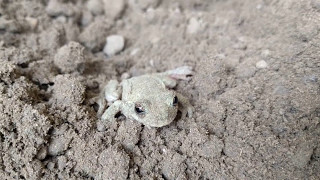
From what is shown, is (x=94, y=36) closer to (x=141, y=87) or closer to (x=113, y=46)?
(x=113, y=46)

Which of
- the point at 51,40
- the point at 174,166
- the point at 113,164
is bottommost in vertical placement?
the point at 174,166

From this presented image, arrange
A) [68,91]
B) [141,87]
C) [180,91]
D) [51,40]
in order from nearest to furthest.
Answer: [68,91] → [141,87] → [180,91] → [51,40]

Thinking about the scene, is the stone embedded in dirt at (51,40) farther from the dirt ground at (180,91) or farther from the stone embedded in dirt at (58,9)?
the stone embedded in dirt at (58,9)

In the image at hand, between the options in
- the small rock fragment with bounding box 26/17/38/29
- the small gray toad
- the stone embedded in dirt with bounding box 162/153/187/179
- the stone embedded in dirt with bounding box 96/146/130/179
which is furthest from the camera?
the small rock fragment with bounding box 26/17/38/29

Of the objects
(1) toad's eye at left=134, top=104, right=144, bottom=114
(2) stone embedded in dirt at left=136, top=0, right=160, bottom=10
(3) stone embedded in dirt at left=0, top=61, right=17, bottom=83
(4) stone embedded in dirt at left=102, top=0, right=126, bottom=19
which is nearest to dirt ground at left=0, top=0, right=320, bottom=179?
(3) stone embedded in dirt at left=0, top=61, right=17, bottom=83

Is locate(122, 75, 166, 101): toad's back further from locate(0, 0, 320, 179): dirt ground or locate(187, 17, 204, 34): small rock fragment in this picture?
locate(187, 17, 204, 34): small rock fragment

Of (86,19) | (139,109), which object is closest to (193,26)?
(86,19)
